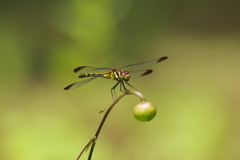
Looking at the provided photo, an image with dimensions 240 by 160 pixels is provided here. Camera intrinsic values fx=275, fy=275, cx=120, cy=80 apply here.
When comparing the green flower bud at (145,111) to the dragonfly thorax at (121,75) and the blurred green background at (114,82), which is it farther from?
the blurred green background at (114,82)

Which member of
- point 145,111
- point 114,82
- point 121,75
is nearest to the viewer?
point 145,111

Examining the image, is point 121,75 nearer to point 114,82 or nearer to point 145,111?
point 145,111

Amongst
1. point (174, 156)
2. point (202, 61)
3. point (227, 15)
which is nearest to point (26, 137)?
point (174, 156)

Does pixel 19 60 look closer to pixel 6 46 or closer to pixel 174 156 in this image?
pixel 6 46

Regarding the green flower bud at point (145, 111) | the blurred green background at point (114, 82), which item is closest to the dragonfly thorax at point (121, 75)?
the green flower bud at point (145, 111)

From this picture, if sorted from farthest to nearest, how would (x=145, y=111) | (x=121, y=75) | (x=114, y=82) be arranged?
(x=114, y=82) → (x=121, y=75) → (x=145, y=111)

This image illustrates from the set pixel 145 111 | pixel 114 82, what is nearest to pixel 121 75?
pixel 145 111

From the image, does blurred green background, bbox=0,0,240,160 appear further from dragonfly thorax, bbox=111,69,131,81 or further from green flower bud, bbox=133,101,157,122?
green flower bud, bbox=133,101,157,122

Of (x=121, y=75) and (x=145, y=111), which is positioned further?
(x=121, y=75)

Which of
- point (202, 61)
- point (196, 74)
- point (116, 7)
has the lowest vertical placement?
point (196, 74)
